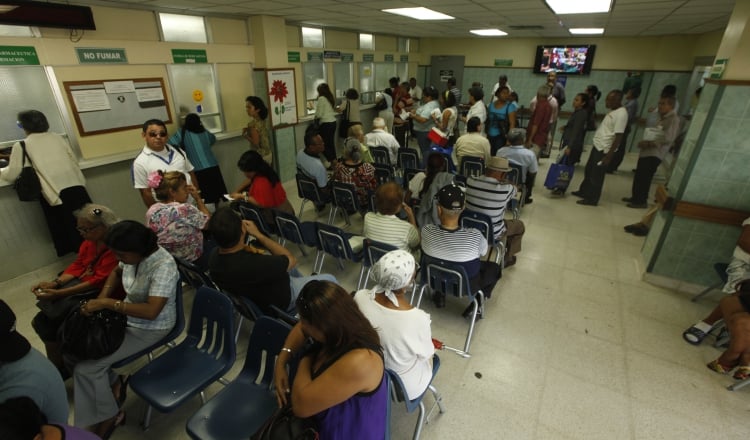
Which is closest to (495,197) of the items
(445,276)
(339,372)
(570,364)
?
(445,276)

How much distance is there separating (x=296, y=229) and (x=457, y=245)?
1.67 m

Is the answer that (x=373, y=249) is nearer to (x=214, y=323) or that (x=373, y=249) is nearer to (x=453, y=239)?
(x=453, y=239)

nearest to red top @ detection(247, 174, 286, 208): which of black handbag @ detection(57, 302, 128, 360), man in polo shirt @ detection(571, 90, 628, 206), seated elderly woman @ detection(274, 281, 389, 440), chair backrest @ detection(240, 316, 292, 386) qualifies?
black handbag @ detection(57, 302, 128, 360)

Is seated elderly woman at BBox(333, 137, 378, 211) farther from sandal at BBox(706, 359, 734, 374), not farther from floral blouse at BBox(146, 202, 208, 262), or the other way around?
sandal at BBox(706, 359, 734, 374)

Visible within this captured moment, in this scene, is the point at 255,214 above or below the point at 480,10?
below

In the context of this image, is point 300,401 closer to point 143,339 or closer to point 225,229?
point 225,229

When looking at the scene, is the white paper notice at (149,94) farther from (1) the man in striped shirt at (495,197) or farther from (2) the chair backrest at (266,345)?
(1) the man in striped shirt at (495,197)

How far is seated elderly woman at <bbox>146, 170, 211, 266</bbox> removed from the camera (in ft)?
8.97

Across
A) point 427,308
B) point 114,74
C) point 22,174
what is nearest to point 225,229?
point 427,308

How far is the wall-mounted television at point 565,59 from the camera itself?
9.18 metres

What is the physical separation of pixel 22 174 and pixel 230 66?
316 centimetres

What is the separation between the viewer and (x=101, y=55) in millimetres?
3922

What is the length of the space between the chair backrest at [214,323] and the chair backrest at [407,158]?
14.6ft

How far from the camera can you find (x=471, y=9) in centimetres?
482
